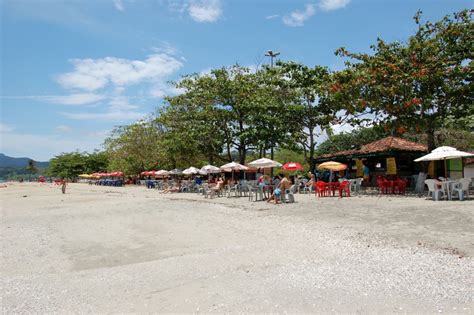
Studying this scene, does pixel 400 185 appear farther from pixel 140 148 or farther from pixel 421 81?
pixel 140 148

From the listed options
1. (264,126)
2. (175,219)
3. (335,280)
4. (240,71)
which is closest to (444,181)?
(175,219)

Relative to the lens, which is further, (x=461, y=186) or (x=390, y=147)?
(x=390, y=147)

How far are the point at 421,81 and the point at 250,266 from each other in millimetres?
14657

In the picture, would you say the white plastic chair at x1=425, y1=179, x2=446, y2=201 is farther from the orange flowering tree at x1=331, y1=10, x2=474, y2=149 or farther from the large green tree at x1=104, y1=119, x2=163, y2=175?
the large green tree at x1=104, y1=119, x2=163, y2=175

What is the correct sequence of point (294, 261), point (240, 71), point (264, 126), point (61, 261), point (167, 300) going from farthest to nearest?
1. point (240, 71)
2. point (264, 126)
3. point (61, 261)
4. point (294, 261)
5. point (167, 300)

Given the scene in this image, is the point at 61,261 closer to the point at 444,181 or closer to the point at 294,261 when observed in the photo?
the point at 294,261

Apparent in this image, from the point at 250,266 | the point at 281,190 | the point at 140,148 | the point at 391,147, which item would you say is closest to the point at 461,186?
the point at 281,190

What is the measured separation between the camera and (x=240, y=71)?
28.9 meters

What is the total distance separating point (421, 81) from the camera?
17016 millimetres

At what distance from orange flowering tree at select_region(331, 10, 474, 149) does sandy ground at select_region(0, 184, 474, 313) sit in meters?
7.77

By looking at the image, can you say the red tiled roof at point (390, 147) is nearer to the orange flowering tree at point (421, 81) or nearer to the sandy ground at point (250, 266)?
the orange flowering tree at point (421, 81)

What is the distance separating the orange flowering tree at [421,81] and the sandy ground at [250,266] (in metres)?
7.77

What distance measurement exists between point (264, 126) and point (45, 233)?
17867 mm

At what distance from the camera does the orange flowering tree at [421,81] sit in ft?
55.2
